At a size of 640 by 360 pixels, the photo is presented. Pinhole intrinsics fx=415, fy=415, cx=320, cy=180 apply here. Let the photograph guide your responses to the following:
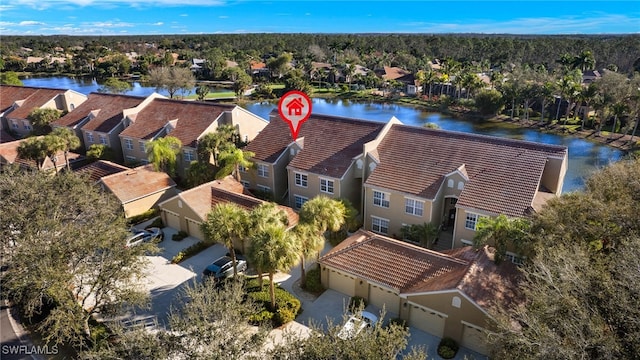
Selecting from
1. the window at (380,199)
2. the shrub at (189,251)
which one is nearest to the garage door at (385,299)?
the window at (380,199)

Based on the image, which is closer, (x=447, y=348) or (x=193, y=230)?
(x=447, y=348)

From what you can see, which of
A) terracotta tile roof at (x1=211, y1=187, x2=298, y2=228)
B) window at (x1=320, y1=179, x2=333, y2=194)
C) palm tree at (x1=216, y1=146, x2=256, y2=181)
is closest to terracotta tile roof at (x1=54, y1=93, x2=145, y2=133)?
palm tree at (x1=216, y1=146, x2=256, y2=181)

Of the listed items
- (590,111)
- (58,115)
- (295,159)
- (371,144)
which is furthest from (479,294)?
(590,111)

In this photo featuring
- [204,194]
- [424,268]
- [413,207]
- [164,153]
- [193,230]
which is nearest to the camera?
[424,268]

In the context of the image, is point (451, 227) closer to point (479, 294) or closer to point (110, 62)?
point (479, 294)

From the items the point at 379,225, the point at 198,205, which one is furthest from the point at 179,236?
the point at 379,225

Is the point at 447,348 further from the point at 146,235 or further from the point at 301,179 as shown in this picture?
Answer: the point at 146,235
